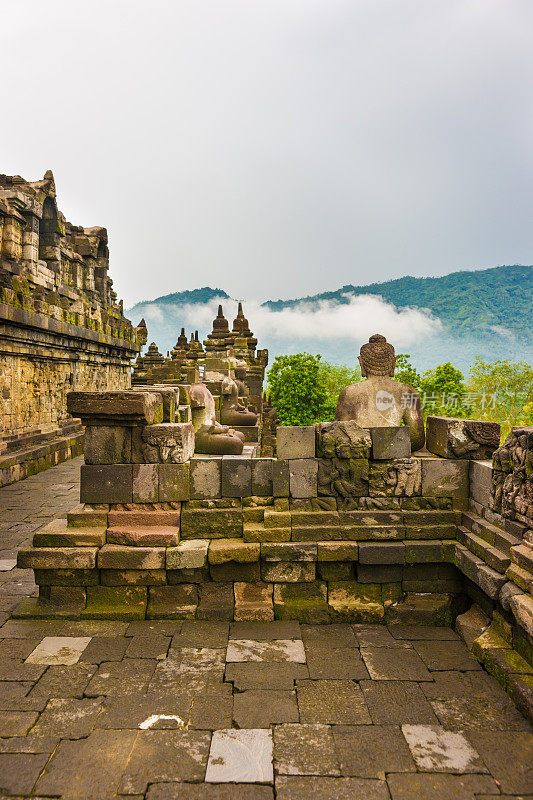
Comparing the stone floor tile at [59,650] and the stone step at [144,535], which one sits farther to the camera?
the stone step at [144,535]

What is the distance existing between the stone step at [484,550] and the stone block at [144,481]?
2553 mm

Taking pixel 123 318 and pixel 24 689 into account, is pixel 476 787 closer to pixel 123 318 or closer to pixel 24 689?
pixel 24 689

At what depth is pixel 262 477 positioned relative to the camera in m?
4.20

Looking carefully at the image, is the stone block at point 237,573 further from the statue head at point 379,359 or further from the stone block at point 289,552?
the statue head at point 379,359

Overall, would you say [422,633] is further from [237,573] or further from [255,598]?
[237,573]

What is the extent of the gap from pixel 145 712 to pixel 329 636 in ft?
4.90

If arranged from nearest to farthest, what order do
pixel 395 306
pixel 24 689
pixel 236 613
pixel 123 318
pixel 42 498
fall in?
pixel 24 689 < pixel 236 613 < pixel 42 498 < pixel 123 318 < pixel 395 306

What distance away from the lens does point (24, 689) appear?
120 inches

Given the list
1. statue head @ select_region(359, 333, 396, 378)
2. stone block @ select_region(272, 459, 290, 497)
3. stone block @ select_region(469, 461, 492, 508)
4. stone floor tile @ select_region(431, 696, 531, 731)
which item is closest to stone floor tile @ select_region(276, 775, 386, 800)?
stone floor tile @ select_region(431, 696, 531, 731)

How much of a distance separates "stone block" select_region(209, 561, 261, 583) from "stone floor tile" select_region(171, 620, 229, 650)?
13.4 inches

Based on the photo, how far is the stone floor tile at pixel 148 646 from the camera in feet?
11.3

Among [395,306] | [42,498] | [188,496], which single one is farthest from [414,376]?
[395,306]

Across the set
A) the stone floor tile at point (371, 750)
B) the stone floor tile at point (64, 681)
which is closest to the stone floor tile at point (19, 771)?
the stone floor tile at point (64, 681)

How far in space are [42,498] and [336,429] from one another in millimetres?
5814
